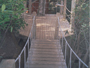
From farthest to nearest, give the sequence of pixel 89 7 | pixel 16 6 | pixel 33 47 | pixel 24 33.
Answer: pixel 24 33 < pixel 33 47 < pixel 89 7 < pixel 16 6

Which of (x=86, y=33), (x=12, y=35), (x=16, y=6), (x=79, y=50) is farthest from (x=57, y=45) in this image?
(x=16, y=6)

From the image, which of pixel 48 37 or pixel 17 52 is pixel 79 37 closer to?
pixel 48 37

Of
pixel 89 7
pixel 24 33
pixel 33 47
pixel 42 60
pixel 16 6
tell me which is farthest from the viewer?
pixel 24 33

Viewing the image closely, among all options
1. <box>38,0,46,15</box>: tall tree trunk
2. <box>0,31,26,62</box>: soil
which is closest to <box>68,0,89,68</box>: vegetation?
<box>0,31,26,62</box>: soil

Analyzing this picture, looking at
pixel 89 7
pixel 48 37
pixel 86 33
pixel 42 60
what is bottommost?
pixel 42 60

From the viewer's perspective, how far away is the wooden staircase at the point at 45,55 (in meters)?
4.84

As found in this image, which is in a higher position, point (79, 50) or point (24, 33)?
point (24, 33)

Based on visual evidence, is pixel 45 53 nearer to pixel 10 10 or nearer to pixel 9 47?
pixel 9 47

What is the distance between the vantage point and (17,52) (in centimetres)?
571

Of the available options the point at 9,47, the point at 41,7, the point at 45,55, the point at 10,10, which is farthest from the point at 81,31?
the point at 41,7

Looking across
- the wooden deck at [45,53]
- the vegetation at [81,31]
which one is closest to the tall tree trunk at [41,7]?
the wooden deck at [45,53]

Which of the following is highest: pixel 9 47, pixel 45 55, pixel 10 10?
pixel 10 10

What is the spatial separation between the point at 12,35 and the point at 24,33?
779 mm

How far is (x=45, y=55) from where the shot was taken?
5.30m
